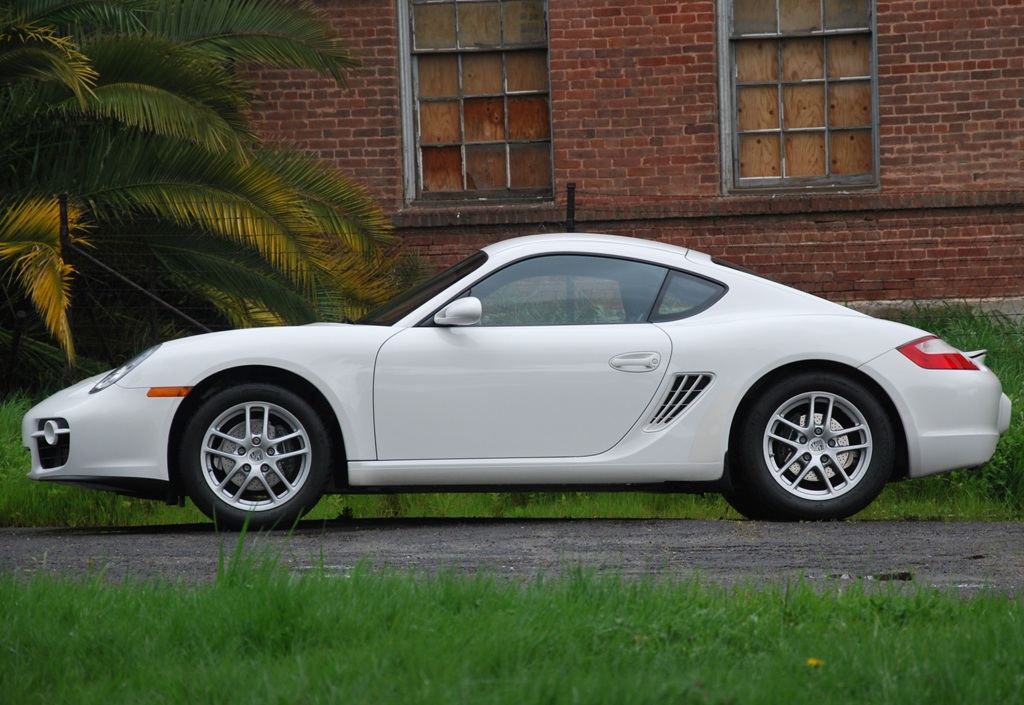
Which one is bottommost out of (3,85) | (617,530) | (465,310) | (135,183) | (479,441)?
(617,530)

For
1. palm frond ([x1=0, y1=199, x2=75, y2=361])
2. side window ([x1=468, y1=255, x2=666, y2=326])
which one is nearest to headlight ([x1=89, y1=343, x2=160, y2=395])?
Answer: side window ([x1=468, y1=255, x2=666, y2=326])

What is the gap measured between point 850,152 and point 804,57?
3.24 feet

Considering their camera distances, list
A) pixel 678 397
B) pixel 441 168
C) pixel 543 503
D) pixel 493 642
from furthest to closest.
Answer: pixel 441 168 < pixel 543 503 < pixel 678 397 < pixel 493 642

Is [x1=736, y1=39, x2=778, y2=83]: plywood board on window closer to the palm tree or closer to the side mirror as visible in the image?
the palm tree

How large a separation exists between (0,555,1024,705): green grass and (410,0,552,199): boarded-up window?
9107 mm

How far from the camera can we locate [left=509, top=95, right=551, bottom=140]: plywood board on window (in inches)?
513

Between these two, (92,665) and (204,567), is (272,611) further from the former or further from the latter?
(204,567)

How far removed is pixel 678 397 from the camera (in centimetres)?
625

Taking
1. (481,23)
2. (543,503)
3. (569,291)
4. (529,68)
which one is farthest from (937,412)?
(481,23)

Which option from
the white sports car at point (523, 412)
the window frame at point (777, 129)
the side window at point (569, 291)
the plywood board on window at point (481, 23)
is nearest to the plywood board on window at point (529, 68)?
the plywood board on window at point (481, 23)

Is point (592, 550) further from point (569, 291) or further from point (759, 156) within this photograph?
point (759, 156)

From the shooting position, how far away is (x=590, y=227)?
41.8ft

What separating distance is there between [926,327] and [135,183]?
653 centimetres

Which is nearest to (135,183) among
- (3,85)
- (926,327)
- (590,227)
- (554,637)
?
(3,85)
